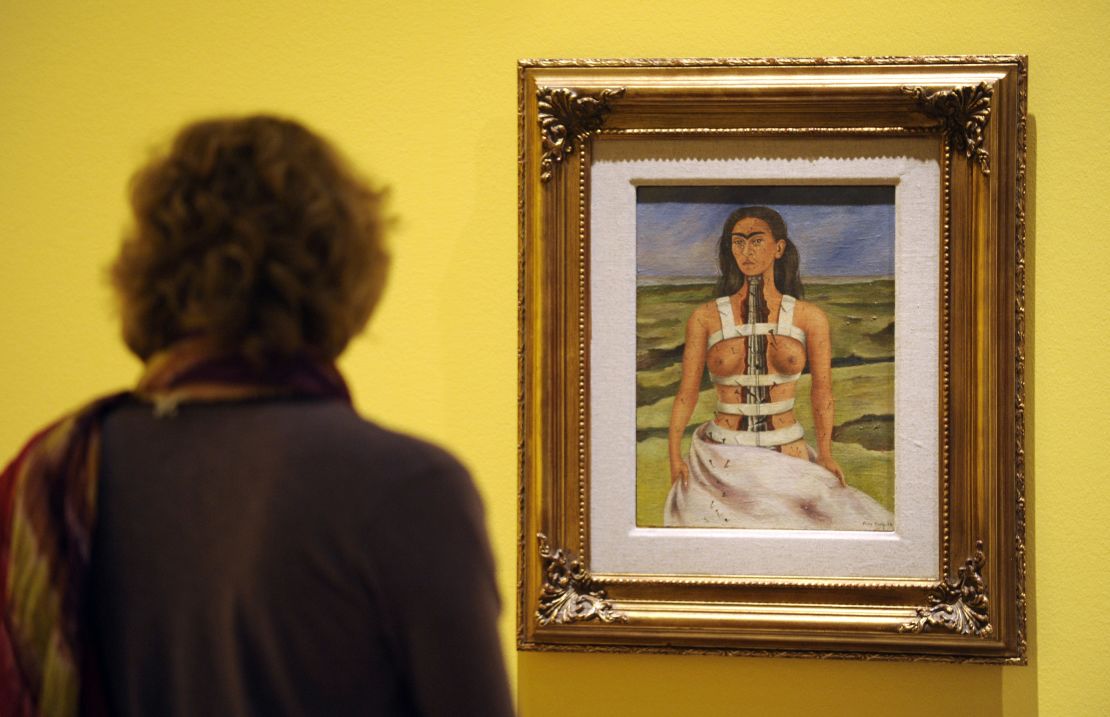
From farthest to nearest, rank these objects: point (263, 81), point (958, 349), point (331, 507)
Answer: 1. point (263, 81)
2. point (958, 349)
3. point (331, 507)

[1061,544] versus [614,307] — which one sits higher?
[614,307]

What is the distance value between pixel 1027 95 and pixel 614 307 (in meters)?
0.65

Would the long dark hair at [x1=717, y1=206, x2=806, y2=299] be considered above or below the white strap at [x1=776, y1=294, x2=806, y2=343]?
above

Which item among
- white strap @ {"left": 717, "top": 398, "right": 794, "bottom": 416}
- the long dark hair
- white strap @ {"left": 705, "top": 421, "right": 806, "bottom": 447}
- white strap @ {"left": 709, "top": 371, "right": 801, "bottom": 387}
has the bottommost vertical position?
white strap @ {"left": 705, "top": 421, "right": 806, "bottom": 447}

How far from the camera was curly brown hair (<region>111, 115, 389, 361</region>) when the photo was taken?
2.55 ft

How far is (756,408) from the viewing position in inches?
57.4

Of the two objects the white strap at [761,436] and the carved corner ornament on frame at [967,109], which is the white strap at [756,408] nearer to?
the white strap at [761,436]

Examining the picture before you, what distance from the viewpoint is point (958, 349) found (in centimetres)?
142

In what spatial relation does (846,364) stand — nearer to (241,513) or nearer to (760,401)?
(760,401)

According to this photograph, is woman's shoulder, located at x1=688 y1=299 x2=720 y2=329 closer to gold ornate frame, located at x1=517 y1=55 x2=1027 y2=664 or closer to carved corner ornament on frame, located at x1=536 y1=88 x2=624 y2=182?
gold ornate frame, located at x1=517 y1=55 x2=1027 y2=664

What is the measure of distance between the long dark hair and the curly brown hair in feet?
2.43

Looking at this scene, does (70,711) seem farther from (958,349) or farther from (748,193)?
(958,349)

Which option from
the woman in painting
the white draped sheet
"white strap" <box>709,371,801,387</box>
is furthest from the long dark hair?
the white draped sheet

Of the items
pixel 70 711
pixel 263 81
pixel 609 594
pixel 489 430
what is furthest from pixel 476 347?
pixel 70 711
